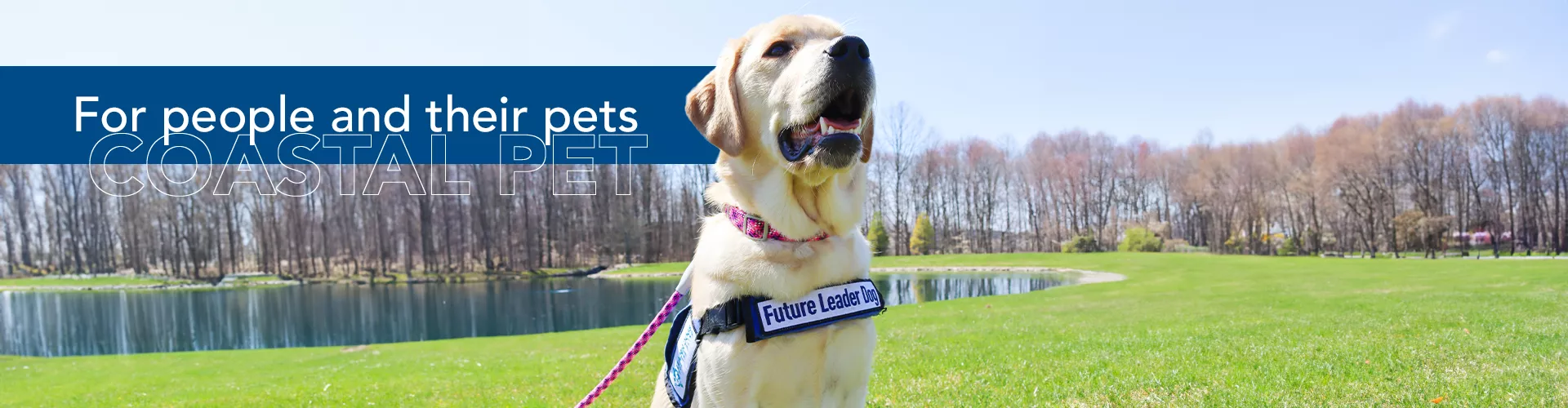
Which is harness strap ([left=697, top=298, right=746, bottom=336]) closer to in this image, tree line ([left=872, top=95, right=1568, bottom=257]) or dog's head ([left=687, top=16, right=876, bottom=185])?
dog's head ([left=687, top=16, right=876, bottom=185])

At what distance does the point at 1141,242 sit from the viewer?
5788 cm

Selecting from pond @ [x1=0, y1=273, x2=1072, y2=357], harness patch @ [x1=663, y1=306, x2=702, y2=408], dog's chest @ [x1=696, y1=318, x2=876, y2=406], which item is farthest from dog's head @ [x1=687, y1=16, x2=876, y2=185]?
pond @ [x1=0, y1=273, x2=1072, y2=357]

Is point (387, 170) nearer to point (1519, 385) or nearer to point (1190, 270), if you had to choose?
point (1190, 270)

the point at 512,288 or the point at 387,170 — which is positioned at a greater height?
the point at 387,170

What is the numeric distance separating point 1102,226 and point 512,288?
153ft

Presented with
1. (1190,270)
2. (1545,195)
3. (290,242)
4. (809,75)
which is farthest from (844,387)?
(290,242)

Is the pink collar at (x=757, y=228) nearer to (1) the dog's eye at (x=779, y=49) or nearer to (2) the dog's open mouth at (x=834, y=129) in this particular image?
(2) the dog's open mouth at (x=834, y=129)

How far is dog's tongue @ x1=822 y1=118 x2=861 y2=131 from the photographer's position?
8.27 feet

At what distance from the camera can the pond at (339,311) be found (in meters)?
26.2

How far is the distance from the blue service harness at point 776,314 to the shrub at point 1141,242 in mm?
60197

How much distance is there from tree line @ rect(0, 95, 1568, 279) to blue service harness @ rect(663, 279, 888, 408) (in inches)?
2104

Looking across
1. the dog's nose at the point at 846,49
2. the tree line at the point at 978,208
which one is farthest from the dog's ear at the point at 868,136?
the tree line at the point at 978,208

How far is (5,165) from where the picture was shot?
185 ft

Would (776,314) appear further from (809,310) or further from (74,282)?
(74,282)
